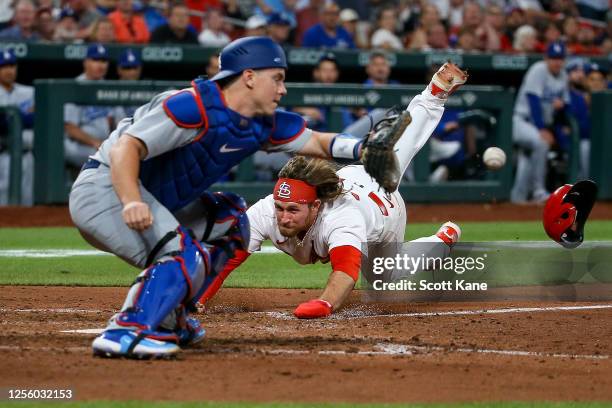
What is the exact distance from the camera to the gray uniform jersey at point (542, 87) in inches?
581

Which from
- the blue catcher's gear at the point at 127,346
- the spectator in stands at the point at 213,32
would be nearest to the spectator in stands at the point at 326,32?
the spectator in stands at the point at 213,32

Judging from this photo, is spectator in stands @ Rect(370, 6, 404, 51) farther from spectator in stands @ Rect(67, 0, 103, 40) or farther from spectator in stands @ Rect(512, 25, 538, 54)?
spectator in stands @ Rect(67, 0, 103, 40)

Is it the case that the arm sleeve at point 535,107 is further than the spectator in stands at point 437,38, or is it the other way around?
the spectator in stands at point 437,38

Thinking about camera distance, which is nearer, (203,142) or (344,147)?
(203,142)

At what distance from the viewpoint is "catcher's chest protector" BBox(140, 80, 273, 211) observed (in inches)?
191

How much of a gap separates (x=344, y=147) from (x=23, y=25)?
9.38 m

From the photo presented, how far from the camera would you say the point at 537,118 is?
1477 cm

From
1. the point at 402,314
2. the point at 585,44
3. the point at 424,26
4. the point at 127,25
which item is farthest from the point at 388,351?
the point at 585,44

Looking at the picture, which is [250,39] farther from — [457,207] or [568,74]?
[568,74]

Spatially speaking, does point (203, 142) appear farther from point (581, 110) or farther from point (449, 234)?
point (581, 110)

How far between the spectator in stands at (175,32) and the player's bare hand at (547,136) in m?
4.68

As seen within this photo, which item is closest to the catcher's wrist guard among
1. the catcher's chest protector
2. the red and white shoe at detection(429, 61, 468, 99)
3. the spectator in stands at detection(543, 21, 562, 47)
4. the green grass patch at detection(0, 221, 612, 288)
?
the catcher's chest protector

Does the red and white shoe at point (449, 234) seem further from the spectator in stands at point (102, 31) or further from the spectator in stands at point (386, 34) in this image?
the spectator in stands at point (386, 34)

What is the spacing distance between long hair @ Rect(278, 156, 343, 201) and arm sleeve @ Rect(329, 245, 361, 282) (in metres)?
0.36
